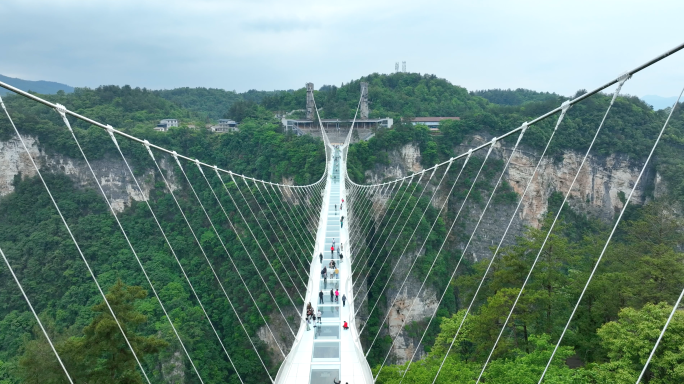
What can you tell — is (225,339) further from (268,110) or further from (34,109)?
(268,110)

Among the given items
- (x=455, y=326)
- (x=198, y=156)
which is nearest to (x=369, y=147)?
(x=198, y=156)

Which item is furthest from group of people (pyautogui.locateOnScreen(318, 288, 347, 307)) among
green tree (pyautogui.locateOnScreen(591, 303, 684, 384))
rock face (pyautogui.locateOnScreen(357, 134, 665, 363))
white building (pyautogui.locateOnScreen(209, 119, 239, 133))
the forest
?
white building (pyautogui.locateOnScreen(209, 119, 239, 133))

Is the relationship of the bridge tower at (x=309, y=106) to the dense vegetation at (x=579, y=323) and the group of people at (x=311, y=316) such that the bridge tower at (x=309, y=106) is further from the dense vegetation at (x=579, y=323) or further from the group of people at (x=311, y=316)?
the group of people at (x=311, y=316)

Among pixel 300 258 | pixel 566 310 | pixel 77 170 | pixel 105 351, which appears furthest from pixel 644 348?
pixel 77 170

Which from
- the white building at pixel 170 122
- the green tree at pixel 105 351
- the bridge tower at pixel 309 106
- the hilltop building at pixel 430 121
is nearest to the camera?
the green tree at pixel 105 351

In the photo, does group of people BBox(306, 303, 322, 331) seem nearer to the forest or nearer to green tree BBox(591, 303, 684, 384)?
the forest

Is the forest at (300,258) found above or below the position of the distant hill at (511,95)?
below

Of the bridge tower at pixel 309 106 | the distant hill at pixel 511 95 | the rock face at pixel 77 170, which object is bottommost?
the rock face at pixel 77 170

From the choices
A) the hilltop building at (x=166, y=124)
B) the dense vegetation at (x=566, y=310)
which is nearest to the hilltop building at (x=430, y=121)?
the dense vegetation at (x=566, y=310)
